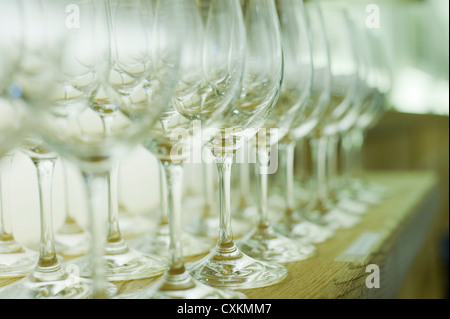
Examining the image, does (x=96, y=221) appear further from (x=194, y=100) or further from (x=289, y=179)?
(x=289, y=179)

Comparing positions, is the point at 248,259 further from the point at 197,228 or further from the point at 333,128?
the point at 333,128

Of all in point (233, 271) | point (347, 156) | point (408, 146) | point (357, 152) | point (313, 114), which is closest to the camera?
point (233, 271)

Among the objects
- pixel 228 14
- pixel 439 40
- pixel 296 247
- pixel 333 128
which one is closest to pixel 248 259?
pixel 296 247

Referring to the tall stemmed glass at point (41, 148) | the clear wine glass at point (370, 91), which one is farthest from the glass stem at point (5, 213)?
the clear wine glass at point (370, 91)

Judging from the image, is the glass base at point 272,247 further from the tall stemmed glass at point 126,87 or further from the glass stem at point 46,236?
the glass stem at point 46,236

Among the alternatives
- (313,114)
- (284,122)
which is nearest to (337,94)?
(313,114)

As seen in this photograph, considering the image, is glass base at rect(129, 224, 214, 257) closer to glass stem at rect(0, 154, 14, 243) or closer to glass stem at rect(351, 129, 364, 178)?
glass stem at rect(0, 154, 14, 243)
